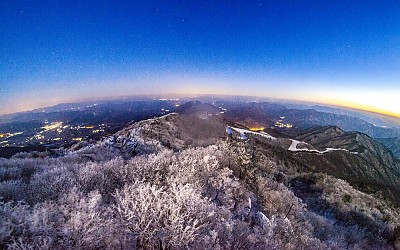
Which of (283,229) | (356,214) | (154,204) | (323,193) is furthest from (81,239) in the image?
(323,193)

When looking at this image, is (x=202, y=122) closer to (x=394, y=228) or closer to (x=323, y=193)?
(x=323, y=193)

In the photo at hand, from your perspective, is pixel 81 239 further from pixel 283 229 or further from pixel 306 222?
pixel 306 222

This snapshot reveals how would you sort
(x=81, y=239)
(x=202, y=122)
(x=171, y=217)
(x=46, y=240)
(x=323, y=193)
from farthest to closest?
(x=202, y=122) < (x=323, y=193) < (x=171, y=217) < (x=81, y=239) < (x=46, y=240)

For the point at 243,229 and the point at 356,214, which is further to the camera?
the point at 356,214

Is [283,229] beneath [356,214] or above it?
above

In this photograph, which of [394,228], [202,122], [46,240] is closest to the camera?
[46,240]

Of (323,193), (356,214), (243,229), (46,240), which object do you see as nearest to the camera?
(46,240)

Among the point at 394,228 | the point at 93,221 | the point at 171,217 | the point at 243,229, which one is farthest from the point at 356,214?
the point at 93,221

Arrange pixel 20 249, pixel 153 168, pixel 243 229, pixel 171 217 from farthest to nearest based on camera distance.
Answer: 1. pixel 153 168
2. pixel 243 229
3. pixel 171 217
4. pixel 20 249

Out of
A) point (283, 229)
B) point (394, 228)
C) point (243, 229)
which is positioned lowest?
point (394, 228)
